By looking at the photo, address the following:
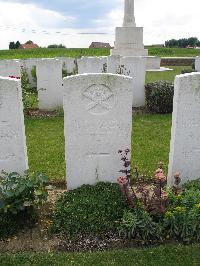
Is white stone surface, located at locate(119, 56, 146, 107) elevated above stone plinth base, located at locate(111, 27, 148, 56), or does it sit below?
below

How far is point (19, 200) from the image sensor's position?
4.98 metres

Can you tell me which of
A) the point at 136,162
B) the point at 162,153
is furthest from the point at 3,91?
the point at 162,153

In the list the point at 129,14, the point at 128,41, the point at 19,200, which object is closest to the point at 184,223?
the point at 19,200

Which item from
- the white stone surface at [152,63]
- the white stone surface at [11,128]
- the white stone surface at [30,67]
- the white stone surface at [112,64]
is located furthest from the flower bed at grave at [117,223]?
the white stone surface at [152,63]

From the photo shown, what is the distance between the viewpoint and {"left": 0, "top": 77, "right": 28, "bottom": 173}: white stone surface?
5.29 meters

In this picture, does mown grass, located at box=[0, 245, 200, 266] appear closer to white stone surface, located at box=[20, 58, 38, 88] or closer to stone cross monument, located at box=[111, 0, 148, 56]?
white stone surface, located at box=[20, 58, 38, 88]

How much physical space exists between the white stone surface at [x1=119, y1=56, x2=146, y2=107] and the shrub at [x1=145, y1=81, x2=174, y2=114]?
60 cm

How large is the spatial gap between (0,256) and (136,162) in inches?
142

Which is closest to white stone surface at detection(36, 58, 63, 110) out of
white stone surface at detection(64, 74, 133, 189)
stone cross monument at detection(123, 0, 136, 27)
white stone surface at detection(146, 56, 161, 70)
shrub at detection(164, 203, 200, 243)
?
white stone surface at detection(64, 74, 133, 189)

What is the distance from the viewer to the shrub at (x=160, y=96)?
11.2 m

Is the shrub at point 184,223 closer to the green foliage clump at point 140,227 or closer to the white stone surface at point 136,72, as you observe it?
the green foliage clump at point 140,227

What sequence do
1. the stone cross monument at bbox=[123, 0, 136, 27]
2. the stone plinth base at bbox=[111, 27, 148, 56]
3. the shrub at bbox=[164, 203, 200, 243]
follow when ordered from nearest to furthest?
the shrub at bbox=[164, 203, 200, 243] < the stone cross monument at bbox=[123, 0, 136, 27] < the stone plinth base at bbox=[111, 27, 148, 56]

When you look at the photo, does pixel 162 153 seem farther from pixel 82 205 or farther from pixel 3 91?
pixel 3 91

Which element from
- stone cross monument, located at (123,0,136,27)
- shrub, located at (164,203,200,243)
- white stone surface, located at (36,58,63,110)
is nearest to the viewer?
shrub, located at (164,203,200,243)
